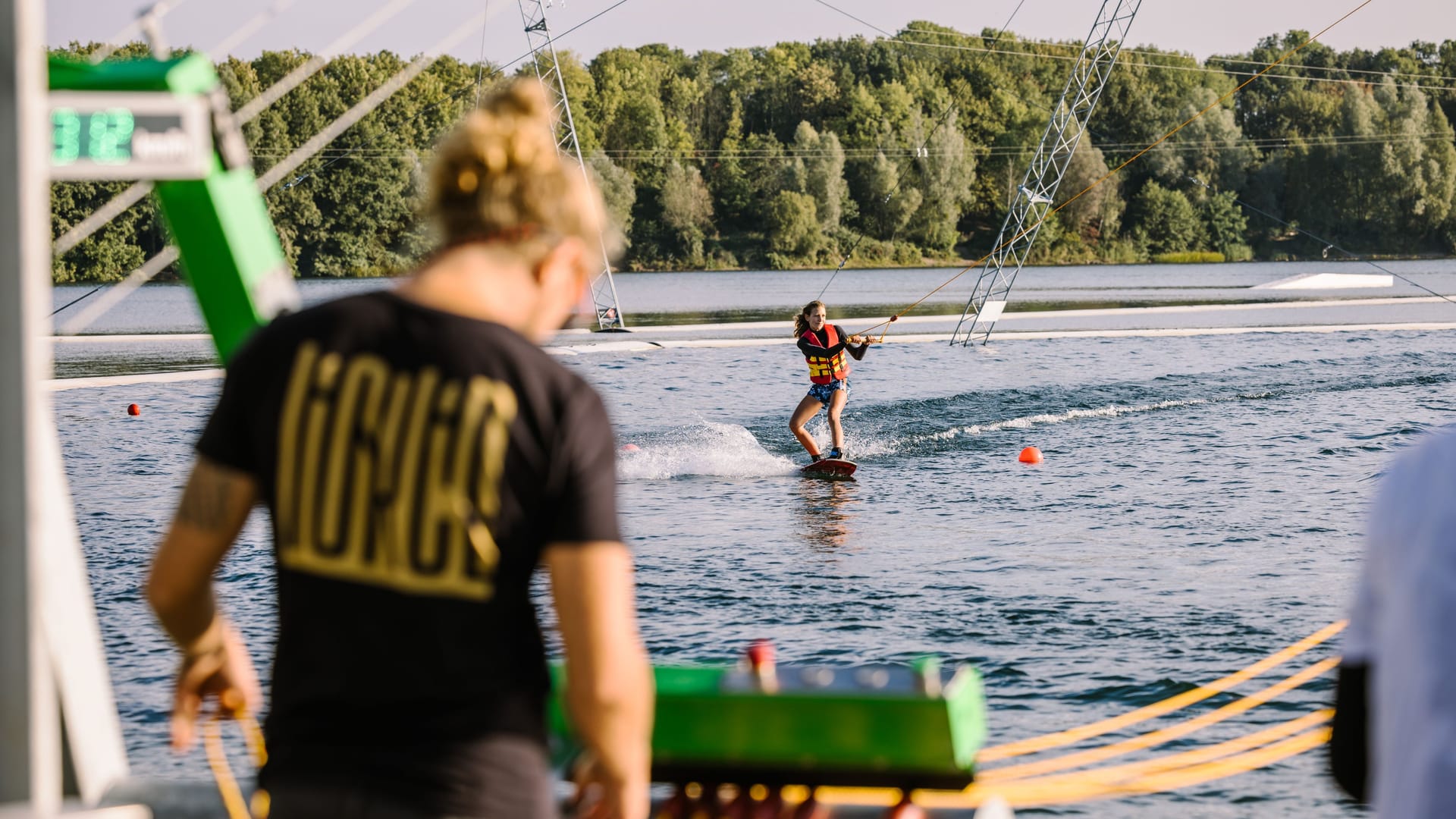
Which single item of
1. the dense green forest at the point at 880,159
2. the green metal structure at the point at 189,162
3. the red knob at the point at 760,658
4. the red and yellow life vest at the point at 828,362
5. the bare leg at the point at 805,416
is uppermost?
the dense green forest at the point at 880,159

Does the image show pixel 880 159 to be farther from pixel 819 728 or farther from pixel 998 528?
pixel 819 728

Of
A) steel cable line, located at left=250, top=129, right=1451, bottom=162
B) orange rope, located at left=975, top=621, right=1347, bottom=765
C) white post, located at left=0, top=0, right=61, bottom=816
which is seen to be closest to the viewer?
white post, located at left=0, top=0, right=61, bottom=816

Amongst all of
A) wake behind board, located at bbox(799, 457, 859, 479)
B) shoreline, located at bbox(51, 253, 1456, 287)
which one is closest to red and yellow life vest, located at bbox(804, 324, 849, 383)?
wake behind board, located at bbox(799, 457, 859, 479)

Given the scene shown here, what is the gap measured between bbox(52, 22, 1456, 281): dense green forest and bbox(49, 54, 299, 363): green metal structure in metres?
71.3

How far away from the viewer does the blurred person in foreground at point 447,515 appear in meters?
1.72

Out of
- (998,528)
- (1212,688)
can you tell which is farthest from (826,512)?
(1212,688)

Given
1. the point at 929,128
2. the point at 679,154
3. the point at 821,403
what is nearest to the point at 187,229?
the point at 821,403

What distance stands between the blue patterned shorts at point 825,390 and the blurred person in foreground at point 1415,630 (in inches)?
553

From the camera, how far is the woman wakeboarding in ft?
49.7

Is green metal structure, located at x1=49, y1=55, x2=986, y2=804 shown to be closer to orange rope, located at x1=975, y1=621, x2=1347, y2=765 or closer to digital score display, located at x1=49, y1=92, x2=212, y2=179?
digital score display, located at x1=49, y1=92, x2=212, y2=179

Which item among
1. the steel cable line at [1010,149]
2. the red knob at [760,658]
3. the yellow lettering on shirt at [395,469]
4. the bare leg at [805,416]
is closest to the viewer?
the yellow lettering on shirt at [395,469]

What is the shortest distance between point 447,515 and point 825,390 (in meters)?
13.7

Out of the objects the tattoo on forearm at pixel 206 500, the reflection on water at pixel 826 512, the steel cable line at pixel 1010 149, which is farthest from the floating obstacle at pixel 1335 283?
the tattoo on forearm at pixel 206 500

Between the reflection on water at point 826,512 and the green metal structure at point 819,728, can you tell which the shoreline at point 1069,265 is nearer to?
the reflection on water at point 826,512
